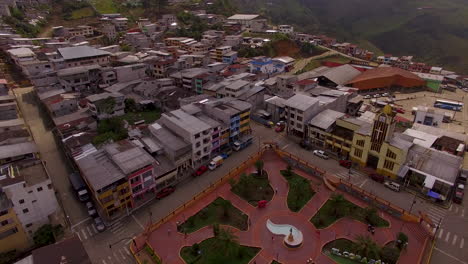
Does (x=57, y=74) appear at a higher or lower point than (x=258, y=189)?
higher

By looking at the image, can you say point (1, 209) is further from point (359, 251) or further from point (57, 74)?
point (57, 74)

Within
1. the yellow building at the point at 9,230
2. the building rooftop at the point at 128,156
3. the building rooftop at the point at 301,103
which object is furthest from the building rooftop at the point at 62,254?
the building rooftop at the point at 301,103

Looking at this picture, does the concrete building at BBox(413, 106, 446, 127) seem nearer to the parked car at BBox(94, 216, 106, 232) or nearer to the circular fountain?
the circular fountain

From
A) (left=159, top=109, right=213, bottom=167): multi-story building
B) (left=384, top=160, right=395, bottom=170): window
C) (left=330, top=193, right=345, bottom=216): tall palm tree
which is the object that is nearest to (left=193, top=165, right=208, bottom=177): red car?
(left=159, top=109, right=213, bottom=167): multi-story building

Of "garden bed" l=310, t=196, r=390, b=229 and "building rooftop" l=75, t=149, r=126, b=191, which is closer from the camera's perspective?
"building rooftop" l=75, t=149, r=126, b=191

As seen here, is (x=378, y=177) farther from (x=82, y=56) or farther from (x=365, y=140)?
(x=82, y=56)

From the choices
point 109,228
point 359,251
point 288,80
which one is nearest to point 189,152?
point 109,228

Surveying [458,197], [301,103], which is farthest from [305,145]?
[458,197]
